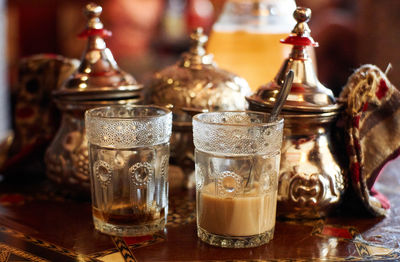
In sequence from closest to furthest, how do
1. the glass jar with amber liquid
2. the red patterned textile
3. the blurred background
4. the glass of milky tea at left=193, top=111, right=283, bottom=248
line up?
the glass of milky tea at left=193, top=111, right=283, bottom=248, the red patterned textile, the glass jar with amber liquid, the blurred background

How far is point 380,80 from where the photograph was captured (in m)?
0.81

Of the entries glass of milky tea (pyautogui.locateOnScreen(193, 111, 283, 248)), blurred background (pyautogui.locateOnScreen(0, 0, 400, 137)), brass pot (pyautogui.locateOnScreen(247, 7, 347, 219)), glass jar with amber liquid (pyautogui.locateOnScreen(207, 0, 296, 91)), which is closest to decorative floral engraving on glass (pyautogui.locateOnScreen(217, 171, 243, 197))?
glass of milky tea (pyautogui.locateOnScreen(193, 111, 283, 248))

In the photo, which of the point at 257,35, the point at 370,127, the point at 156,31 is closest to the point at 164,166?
the point at 370,127

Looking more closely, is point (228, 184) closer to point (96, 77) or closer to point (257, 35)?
point (96, 77)

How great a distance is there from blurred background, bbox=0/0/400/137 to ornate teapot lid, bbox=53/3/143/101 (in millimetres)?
1790

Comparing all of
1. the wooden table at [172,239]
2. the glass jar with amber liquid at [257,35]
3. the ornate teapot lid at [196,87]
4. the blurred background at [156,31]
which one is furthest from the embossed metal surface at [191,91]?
the blurred background at [156,31]

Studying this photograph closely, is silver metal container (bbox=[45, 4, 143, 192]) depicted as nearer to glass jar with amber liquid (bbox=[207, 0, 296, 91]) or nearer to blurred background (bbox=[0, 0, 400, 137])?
glass jar with amber liquid (bbox=[207, 0, 296, 91])

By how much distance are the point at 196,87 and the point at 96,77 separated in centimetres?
16

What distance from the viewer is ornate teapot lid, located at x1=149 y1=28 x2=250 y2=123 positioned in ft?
2.94

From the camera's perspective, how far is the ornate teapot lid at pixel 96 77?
0.84 metres

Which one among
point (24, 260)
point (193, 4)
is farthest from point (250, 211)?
point (193, 4)

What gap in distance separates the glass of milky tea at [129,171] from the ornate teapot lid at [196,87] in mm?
144

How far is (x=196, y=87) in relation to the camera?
906 mm

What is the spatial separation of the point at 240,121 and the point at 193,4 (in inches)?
148
